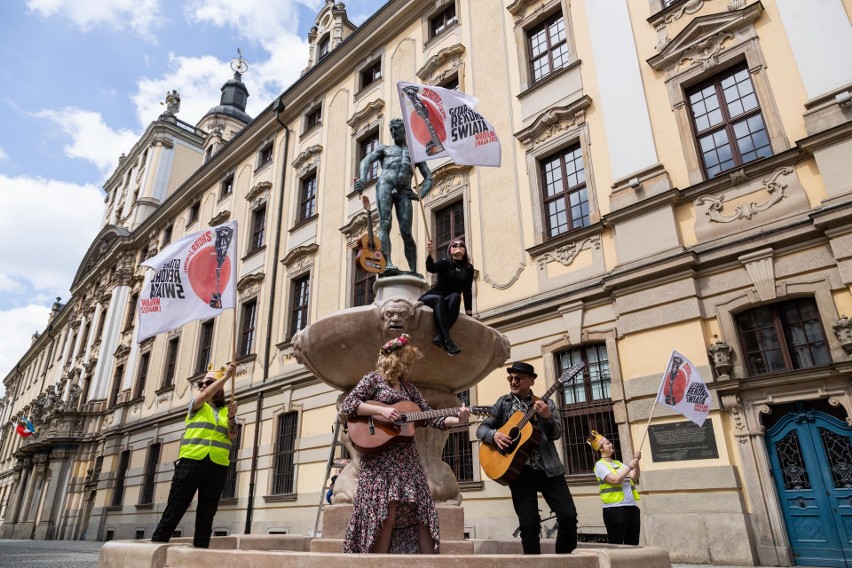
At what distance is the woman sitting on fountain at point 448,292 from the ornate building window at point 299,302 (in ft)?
40.0

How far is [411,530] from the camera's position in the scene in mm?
3207

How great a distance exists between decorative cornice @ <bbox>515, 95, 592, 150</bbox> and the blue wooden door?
272 inches

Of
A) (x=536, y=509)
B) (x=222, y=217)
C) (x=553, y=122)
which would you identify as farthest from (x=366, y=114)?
(x=536, y=509)

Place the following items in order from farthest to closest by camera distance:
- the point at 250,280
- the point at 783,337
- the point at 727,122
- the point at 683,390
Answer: the point at 250,280 < the point at 727,122 < the point at 783,337 < the point at 683,390

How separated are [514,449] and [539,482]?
339mm

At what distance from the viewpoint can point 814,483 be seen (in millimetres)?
7359

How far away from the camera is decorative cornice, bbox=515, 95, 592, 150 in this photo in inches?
460

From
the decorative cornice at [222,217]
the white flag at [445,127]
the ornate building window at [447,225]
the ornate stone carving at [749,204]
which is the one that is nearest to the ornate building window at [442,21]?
the ornate building window at [447,225]

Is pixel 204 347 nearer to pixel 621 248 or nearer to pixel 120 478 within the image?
pixel 120 478

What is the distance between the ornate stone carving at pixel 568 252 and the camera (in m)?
10.7

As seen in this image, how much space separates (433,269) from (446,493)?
219cm

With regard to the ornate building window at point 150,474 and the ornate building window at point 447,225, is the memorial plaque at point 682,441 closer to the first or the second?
the ornate building window at point 447,225

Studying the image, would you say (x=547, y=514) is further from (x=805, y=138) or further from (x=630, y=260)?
(x=805, y=138)

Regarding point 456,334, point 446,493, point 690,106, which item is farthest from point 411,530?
point 690,106
